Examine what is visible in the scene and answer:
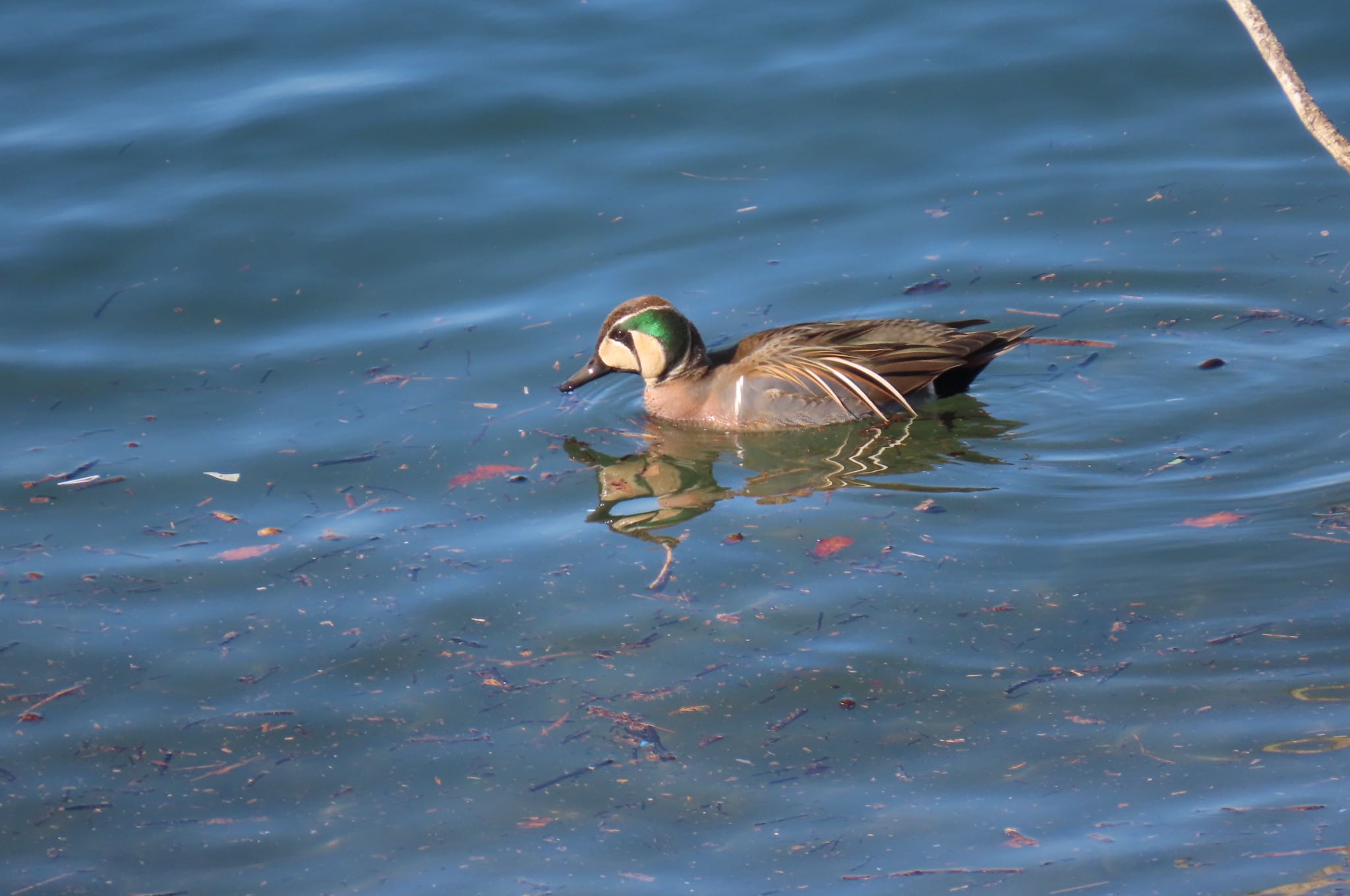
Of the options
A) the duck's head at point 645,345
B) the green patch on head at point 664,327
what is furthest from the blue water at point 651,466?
the green patch on head at point 664,327

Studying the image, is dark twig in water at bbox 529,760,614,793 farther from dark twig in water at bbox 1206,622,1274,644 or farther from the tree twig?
the tree twig

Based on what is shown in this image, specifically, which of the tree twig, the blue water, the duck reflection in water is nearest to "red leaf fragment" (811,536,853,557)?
the blue water

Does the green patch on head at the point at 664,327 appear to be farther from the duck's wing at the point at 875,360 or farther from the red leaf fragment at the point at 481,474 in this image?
the red leaf fragment at the point at 481,474

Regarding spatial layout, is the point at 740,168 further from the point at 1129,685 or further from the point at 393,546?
the point at 1129,685

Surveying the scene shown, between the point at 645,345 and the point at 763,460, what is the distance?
37.6 inches

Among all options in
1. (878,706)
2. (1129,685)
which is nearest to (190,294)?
(878,706)

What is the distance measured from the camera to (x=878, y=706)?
5.77m

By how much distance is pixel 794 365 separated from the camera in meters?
8.26

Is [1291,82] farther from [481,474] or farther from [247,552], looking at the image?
[247,552]

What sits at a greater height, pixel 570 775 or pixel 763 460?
pixel 763 460

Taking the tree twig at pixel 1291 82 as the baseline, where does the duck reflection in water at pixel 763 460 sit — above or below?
below

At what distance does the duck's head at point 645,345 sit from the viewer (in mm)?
8453

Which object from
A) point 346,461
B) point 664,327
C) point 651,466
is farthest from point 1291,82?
point 346,461

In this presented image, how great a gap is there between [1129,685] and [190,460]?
481 cm
